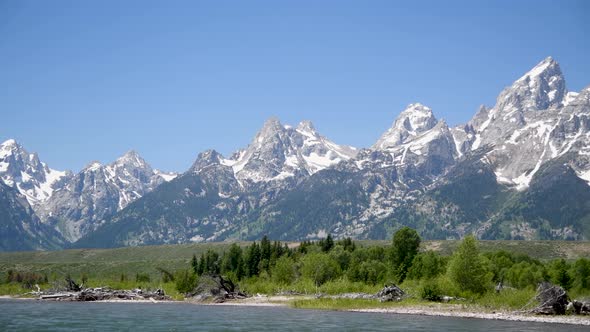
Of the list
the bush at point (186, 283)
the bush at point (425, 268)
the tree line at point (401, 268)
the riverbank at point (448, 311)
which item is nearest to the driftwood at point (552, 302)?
the riverbank at point (448, 311)

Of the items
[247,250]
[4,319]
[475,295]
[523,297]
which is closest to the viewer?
[4,319]

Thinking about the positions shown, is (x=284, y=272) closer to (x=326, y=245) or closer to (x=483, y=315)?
(x=326, y=245)

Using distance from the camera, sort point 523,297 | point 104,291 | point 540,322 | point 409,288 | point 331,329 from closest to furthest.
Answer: point 331,329, point 540,322, point 523,297, point 409,288, point 104,291

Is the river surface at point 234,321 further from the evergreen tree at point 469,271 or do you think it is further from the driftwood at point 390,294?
the evergreen tree at point 469,271

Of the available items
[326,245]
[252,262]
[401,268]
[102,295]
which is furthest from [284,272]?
[102,295]

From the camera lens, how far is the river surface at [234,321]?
75.6m

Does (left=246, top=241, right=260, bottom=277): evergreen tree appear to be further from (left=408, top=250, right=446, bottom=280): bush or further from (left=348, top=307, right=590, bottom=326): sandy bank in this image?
(left=348, top=307, right=590, bottom=326): sandy bank

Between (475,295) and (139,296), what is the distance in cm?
7401

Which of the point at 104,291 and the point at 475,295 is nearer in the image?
the point at 475,295

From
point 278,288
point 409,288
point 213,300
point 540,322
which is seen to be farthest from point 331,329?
point 278,288

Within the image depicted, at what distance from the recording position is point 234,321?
86.6 meters

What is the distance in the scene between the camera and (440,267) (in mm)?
150875

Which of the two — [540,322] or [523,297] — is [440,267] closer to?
[523,297]

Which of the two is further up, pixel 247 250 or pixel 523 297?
pixel 247 250
